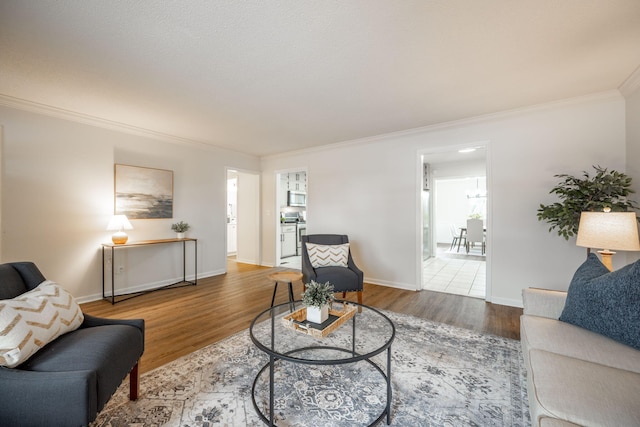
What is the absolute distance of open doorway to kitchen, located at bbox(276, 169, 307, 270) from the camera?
22.8 ft

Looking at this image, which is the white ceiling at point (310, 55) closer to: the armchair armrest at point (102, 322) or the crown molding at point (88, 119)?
the crown molding at point (88, 119)

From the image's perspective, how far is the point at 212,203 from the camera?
520cm

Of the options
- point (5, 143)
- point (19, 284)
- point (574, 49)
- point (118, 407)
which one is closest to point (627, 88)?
point (574, 49)

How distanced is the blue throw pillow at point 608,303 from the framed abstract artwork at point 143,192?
4946mm

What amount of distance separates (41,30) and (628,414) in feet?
12.3

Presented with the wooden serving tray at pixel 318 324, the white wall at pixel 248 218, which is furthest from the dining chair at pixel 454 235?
the wooden serving tray at pixel 318 324

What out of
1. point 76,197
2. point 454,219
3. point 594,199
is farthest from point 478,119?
point 454,219

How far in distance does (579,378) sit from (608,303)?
0.61 m

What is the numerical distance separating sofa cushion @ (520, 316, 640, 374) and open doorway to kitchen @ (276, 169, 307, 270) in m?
5.18

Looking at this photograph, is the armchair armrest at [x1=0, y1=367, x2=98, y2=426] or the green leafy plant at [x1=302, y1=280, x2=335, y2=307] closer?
the armchair armrest at [x1=0, y1=367, x2=98, y2=426]

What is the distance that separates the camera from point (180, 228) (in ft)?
14.9

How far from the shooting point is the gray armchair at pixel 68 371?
109 cm

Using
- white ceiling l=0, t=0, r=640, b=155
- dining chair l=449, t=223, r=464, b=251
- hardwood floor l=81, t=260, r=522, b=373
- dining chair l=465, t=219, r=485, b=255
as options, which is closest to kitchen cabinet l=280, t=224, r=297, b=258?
hardwood floor l=81, t=260, r=522, b=373

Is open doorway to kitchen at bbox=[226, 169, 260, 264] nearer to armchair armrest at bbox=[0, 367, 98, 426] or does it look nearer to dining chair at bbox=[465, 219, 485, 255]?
armchair armrest at bbox=[0, 367, 98, 426]
